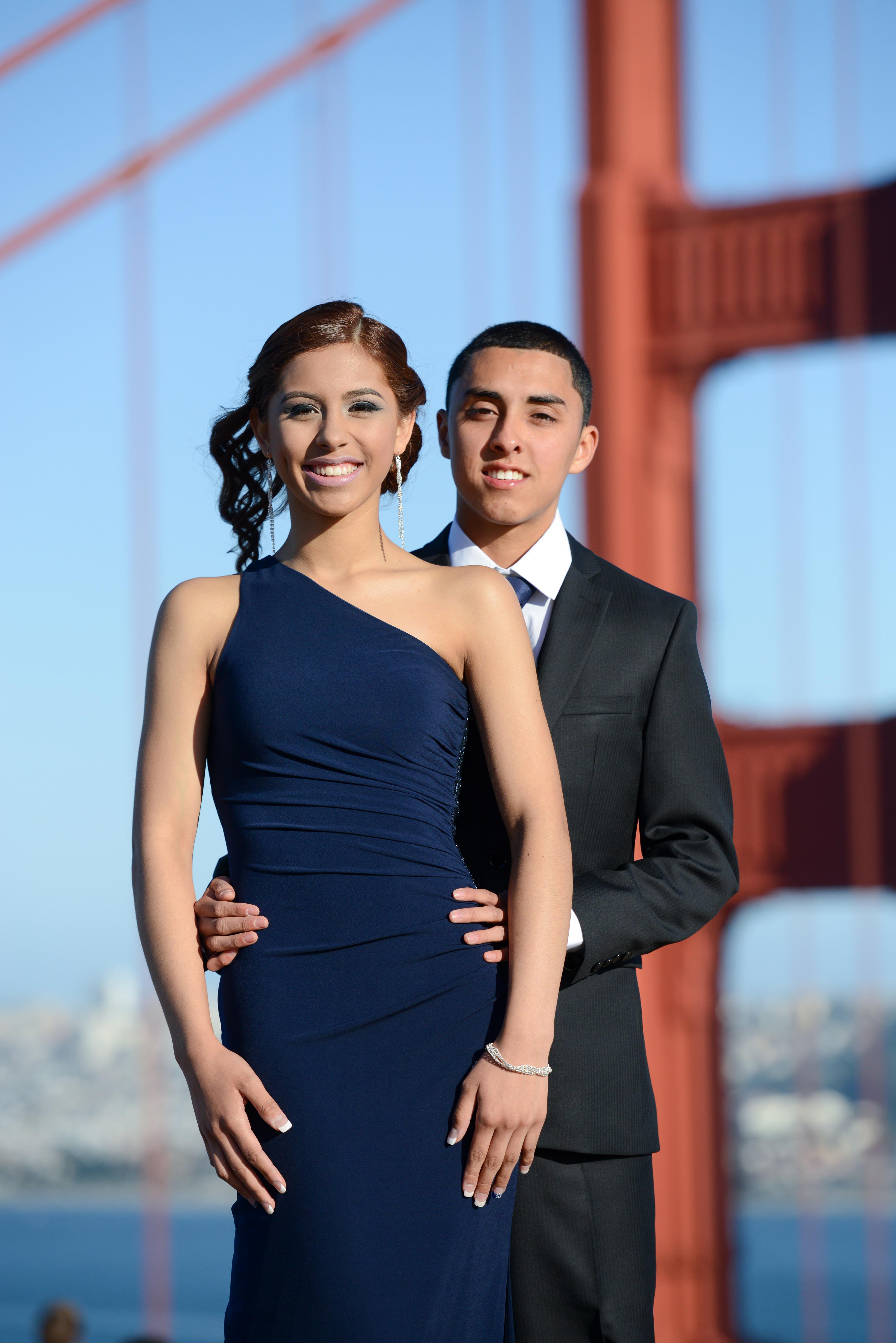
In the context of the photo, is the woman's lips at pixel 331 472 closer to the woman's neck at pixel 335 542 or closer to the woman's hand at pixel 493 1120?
the woman's neck at pixel 335 542

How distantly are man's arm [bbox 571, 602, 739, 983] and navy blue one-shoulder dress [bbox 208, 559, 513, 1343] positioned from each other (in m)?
0.18

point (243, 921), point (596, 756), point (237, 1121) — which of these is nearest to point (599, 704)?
point (596, 756)

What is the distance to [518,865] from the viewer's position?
1.45m

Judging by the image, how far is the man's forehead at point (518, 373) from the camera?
72.5 inches

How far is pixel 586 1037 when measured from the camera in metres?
1.69

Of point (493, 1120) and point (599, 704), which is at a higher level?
point (599, 704)

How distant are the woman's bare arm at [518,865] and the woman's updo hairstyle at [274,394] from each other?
0.69 feet

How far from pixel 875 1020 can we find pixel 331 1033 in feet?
20.5

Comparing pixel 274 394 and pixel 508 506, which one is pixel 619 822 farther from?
pixel 274 394

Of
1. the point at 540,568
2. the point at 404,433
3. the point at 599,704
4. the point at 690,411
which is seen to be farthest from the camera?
the point at 690,411

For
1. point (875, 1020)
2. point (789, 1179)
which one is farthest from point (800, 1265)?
point (875, 1020)

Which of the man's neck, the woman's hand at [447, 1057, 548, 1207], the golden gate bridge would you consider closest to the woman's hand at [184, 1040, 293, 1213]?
the woman's hand at [447, 1057, 548, 1207]

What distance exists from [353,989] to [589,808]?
1.28 feet

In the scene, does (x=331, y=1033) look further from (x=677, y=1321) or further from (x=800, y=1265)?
(x=800, y=1265)
